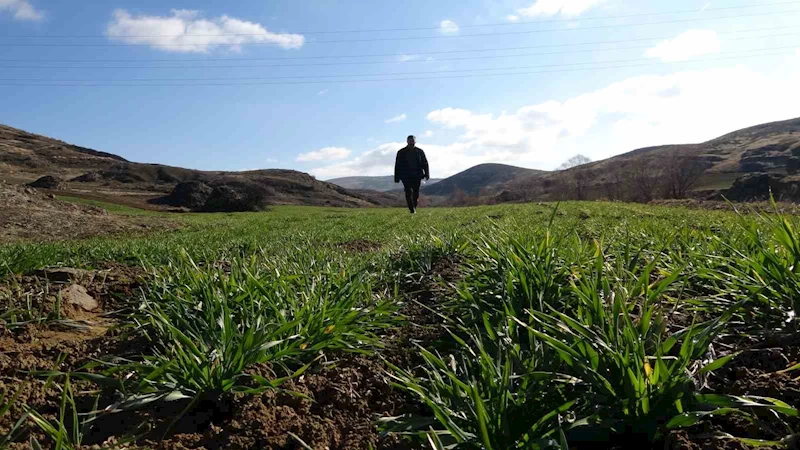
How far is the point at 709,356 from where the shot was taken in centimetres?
161

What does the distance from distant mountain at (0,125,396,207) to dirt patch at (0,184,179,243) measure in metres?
46.0

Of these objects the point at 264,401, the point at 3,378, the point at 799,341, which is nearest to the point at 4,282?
the point at 3,378

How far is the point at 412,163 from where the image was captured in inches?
569

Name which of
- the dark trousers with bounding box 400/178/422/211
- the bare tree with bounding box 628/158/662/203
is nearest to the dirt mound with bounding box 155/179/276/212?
the dark trousers with bounding box 400/178/422/211

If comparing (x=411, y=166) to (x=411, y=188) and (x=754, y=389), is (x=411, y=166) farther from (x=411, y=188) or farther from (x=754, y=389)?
(x=754, y=389)

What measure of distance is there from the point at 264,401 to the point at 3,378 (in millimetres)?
1068

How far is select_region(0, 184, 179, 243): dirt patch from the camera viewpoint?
10266mm

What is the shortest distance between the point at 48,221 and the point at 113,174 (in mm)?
68818

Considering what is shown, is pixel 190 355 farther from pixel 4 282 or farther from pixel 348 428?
pixel 4 282

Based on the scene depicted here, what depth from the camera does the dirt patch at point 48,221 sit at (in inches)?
404

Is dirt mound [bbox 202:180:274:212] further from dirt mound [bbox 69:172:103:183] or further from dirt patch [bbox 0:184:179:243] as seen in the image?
dirt mound [bbox 69:172:103:183]

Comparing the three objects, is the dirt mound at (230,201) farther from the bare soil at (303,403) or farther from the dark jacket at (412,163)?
the bare soil at (303,403)

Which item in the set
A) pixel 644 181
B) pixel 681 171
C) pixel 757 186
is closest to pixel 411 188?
pixel 757 186

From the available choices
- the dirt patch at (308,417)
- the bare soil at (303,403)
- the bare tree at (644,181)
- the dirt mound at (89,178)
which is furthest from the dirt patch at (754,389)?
the dirt mound at (89,178)
